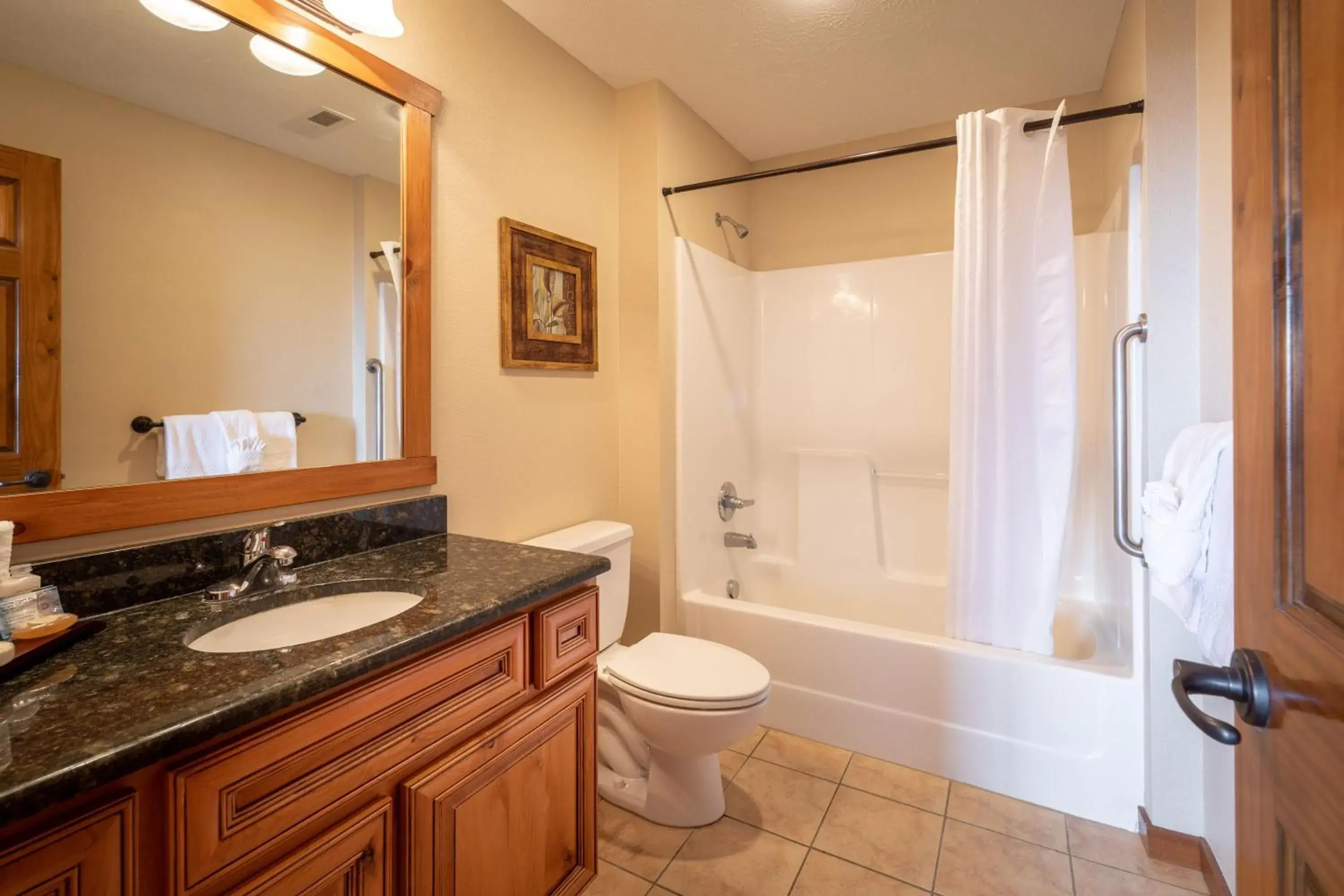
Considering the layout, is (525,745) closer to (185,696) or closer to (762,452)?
(185,696)

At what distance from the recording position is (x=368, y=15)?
1.31 meters

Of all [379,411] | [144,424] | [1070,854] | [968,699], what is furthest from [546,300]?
[1070,854]

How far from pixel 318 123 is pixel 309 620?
1.08 meters

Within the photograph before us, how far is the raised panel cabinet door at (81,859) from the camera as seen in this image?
552 millimetres

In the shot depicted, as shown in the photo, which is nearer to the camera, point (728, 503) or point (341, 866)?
point (341, 866)

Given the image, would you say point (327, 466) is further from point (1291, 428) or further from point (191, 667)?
point (1291, 428)

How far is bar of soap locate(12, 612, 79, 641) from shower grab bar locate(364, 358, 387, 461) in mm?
637

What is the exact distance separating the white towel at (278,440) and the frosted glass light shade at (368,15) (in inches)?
34.2

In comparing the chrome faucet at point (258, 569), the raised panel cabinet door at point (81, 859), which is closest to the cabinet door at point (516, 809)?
the raised panel cabinet door at point (81, 859)

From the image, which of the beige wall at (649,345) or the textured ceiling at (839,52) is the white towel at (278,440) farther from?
the textured ceiling at (839,52)

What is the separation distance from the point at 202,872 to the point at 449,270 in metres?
1.36

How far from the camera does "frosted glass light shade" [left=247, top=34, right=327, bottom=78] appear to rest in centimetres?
122

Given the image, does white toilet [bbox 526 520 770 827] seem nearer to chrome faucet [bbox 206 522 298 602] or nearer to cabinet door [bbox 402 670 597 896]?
cabinet door [bbox 402 670 597 896]

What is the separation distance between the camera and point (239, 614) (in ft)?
3.44
